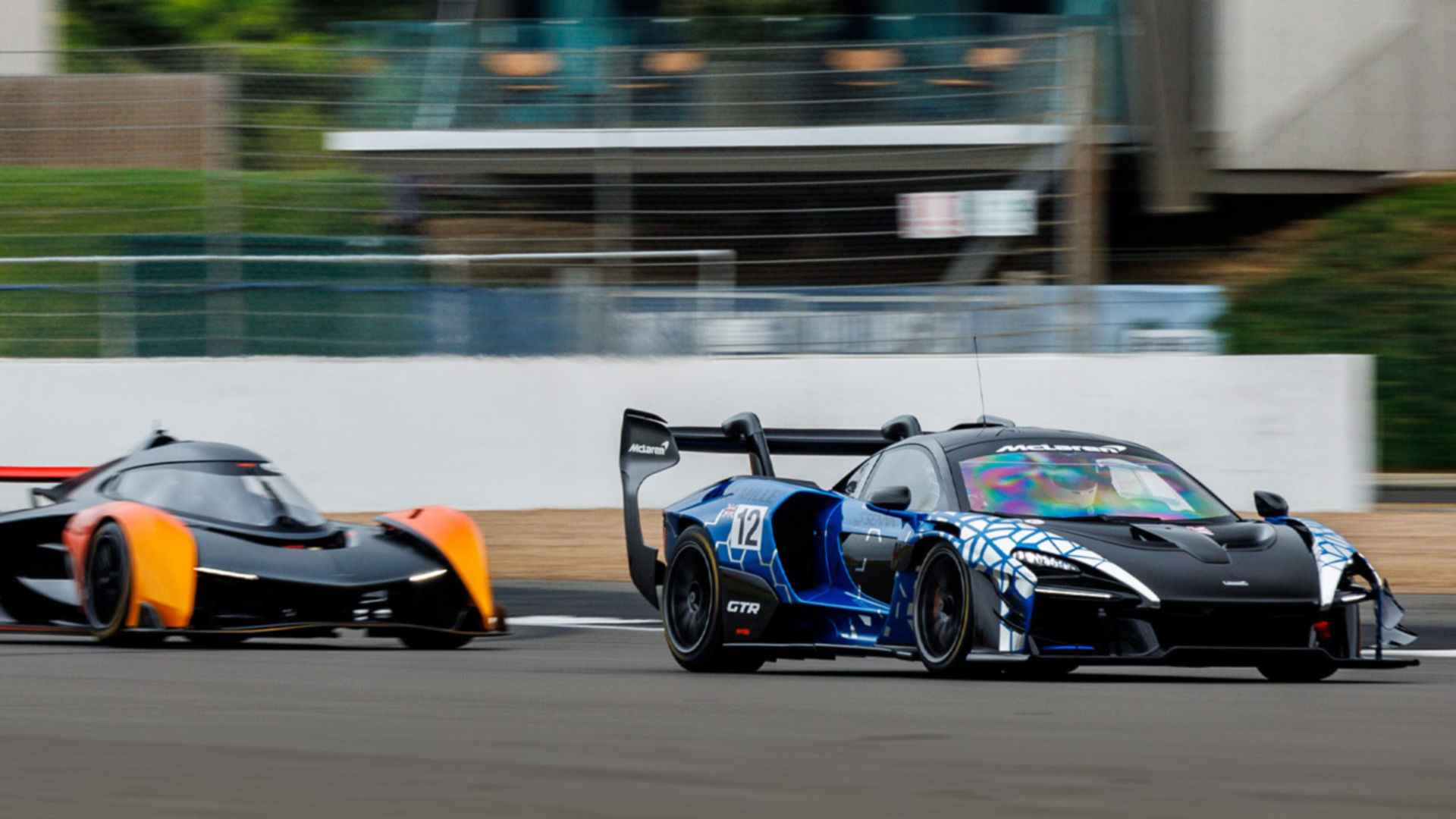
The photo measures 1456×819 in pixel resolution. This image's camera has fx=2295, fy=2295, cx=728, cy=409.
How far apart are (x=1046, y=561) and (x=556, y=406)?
422 inches

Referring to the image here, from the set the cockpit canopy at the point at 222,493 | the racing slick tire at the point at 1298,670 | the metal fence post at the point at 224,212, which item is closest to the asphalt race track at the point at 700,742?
the racing slick tire at the point at 1298,670

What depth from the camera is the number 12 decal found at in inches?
374

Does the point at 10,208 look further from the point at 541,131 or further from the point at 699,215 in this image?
the point at 699,215

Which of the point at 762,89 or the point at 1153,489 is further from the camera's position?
the point at 762,89

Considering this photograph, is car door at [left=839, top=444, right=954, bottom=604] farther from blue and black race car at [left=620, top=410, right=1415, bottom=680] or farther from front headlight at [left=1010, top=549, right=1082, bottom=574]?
front headlight at [left=1010, top=549, right=1082, bottom=574]

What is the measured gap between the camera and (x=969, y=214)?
62.5 ft

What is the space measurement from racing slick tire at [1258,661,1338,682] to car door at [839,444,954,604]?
137 cm

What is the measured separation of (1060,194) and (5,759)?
14161mm

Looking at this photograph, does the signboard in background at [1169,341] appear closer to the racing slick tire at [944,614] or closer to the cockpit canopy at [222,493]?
the cockpit canopy at [222,493]

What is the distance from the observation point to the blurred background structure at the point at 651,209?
18469 millimetres

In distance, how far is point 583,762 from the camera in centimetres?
574

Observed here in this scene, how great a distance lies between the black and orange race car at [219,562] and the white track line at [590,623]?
127 cm

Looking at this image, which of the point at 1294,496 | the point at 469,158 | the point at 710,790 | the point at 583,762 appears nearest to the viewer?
the point at 710,790

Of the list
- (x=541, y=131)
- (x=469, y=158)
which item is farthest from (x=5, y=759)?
(x=469, y=158)
